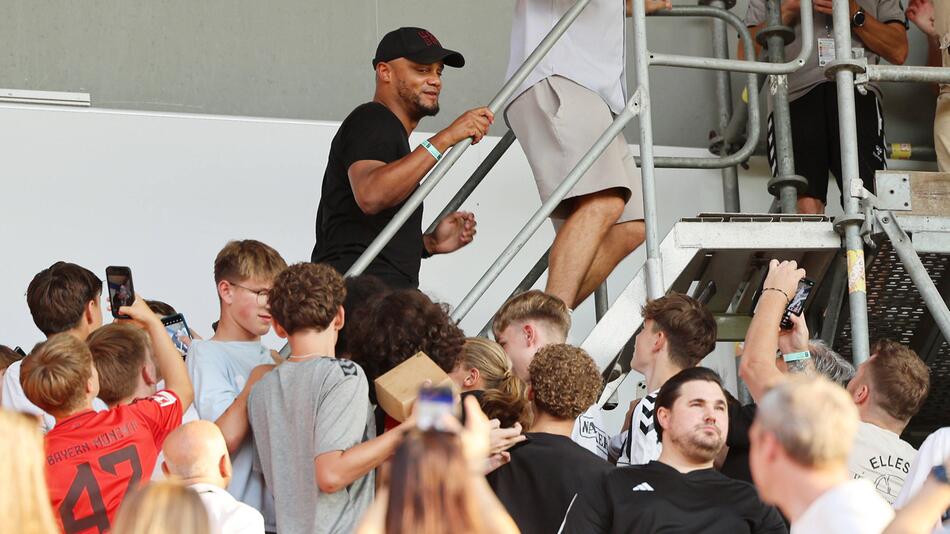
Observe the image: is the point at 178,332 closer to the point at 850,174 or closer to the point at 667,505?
the point at 667,505

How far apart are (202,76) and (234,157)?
1.41ft

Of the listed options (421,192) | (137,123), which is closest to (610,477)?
(421,192)

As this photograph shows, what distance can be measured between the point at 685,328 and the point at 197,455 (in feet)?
5.72

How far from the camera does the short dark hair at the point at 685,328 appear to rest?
4.25m

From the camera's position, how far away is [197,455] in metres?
2.99

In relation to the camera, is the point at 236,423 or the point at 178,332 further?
the point at 178,332

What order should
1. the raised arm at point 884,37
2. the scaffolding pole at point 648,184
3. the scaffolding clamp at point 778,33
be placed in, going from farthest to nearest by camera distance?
the raised arm at point 884,37, the scaffolding clamp at point 778,33, the scaffolding pole at point 648,184

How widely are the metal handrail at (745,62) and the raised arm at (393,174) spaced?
2.41 feet

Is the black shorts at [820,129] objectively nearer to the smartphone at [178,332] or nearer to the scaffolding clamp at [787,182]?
the scaffolding clamp at [787,182]

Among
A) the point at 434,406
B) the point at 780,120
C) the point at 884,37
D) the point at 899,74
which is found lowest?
the point at 434,406

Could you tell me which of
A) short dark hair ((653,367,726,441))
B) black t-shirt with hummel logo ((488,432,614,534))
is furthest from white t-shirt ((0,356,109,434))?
short dark hair ((653,367,726,441))

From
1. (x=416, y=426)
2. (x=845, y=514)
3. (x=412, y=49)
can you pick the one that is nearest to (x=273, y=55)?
(x=412, y=49)

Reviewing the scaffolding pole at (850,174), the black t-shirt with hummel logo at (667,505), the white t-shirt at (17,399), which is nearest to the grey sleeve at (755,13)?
the scaffolding pole at (850,174)

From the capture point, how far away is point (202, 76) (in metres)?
6.54
